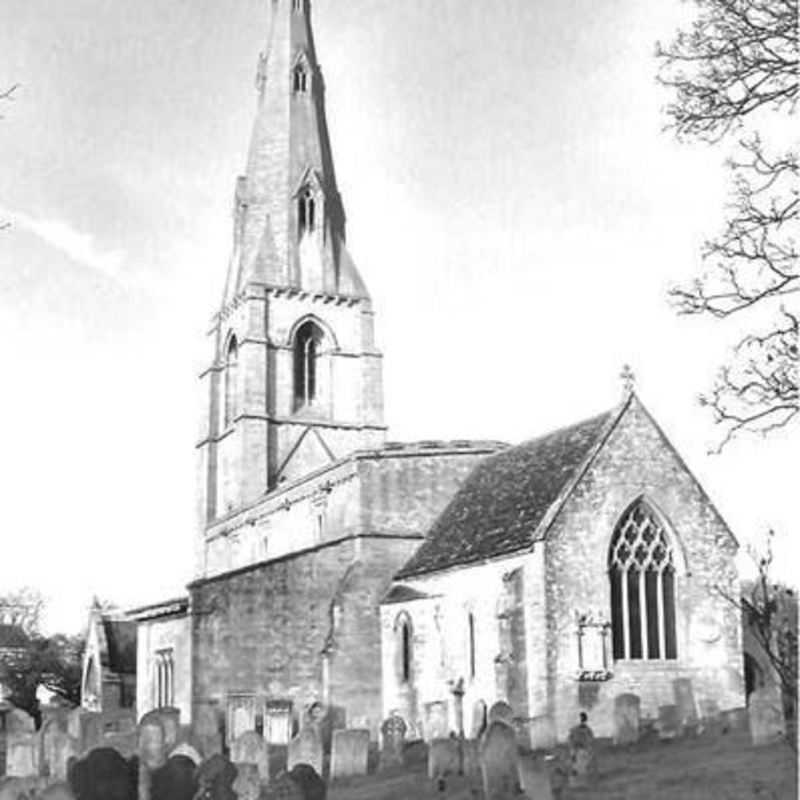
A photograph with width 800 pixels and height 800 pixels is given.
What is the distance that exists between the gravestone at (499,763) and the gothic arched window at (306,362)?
35.6 metres

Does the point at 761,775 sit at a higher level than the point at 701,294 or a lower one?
lower

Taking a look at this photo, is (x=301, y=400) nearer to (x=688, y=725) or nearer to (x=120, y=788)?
(x=688, y=725)

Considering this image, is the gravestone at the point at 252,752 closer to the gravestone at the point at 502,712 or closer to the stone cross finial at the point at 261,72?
the gravestone at the point at 502,712

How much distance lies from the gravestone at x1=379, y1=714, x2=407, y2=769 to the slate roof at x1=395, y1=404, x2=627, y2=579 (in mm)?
5474

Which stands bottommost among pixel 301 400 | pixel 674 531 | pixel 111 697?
pixel 111 697

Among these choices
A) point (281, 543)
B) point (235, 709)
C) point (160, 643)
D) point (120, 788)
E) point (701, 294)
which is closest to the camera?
point (701, 294)

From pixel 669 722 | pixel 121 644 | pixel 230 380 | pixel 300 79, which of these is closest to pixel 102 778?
pixel 669 722

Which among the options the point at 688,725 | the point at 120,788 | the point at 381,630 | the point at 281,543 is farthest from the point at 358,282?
the point at 120,788

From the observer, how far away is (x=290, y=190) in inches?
2135

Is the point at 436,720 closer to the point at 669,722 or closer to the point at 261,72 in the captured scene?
the point at 669,722

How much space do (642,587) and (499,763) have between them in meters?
12.6

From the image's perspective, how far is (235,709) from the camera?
101 ft

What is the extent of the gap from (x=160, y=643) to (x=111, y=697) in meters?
10.5

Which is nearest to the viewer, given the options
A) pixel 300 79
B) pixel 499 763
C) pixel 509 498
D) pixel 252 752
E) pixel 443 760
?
pixel 499 763
